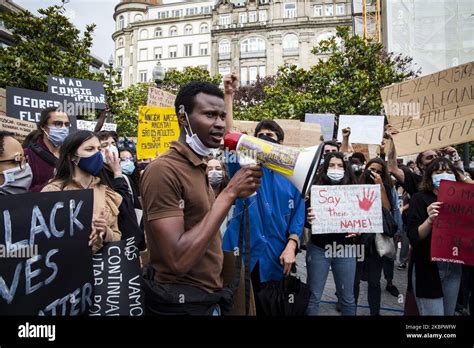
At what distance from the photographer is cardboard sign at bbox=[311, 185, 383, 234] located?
3.56 m

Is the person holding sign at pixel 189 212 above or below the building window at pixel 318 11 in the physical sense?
below

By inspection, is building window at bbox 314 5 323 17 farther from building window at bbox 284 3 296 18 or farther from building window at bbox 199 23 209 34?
building window at bbox 199 23 209 34

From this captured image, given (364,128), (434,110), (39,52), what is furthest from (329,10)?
(434,110)

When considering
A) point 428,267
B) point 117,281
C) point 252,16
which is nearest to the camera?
point 117,281

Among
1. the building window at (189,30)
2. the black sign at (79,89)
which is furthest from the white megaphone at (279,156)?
the building window at (189,30)

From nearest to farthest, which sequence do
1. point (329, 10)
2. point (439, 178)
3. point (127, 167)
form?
point (439, 178)
point (127, 167)
point (329, 10)

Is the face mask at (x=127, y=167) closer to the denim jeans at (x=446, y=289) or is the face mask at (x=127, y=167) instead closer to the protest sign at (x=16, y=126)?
the protest sign at (x=16, y=126)

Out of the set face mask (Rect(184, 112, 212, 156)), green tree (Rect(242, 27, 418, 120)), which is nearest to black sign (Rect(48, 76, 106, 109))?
face mask (Rect(184, 112, 212, 156))

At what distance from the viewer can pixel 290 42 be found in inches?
1758

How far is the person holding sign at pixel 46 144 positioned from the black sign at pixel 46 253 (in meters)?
1.49

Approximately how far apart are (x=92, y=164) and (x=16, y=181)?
0.55 metres

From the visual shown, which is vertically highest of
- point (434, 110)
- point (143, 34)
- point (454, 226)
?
point (143, 34)

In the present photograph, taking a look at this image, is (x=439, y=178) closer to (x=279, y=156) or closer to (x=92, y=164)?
(x=279, y=156)

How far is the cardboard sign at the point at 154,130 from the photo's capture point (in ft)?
18.0
